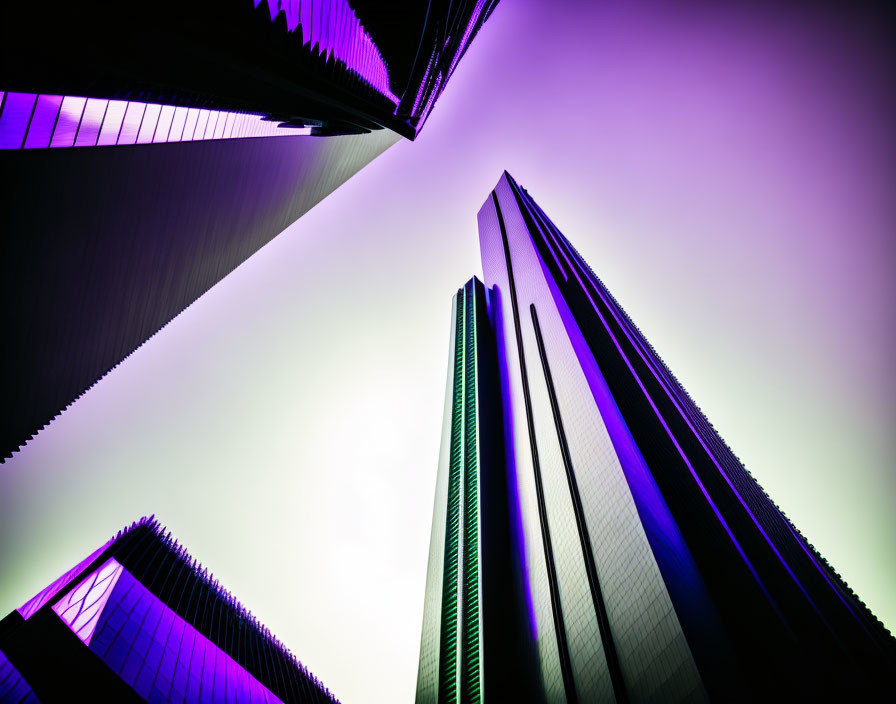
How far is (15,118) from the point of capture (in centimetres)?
716

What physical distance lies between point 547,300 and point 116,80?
22512 mm

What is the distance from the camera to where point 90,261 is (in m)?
10.2

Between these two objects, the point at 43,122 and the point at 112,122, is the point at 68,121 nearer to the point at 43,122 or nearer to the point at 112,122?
the point at 43,122

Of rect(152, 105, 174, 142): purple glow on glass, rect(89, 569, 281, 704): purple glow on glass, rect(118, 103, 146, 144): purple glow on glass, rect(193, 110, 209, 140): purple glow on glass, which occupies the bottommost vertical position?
rect(89, 569, 281, 704): purple glow on glass

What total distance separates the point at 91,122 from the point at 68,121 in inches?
27.3

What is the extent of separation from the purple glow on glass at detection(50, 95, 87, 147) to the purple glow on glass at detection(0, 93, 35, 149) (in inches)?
31.5

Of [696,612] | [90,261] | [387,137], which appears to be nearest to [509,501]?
[696,612]

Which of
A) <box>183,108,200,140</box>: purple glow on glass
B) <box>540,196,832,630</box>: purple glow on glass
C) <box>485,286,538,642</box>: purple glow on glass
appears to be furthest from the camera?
<box>485,286,538,642</box>: purple glow on glass

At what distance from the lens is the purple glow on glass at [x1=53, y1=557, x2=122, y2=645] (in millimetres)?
21677

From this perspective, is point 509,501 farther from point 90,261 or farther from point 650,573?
point 90,261

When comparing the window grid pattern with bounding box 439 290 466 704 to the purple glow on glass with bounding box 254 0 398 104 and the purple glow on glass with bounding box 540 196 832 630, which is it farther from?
the purple glow on glass with bounding box 254 0 398 104

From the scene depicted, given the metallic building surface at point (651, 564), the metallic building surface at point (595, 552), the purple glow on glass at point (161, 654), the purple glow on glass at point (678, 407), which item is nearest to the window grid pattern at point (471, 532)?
the metallic building surface at point (651, 564)

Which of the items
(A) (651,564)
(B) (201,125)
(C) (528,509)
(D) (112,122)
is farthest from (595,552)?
(B) (201,125)

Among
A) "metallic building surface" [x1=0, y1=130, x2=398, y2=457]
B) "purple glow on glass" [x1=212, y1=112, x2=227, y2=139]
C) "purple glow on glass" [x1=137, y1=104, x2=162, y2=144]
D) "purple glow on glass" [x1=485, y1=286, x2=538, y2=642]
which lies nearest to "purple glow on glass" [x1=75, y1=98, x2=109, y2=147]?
"metallic building surface" [x1=0, y1=130, x2=398, y2=457]
